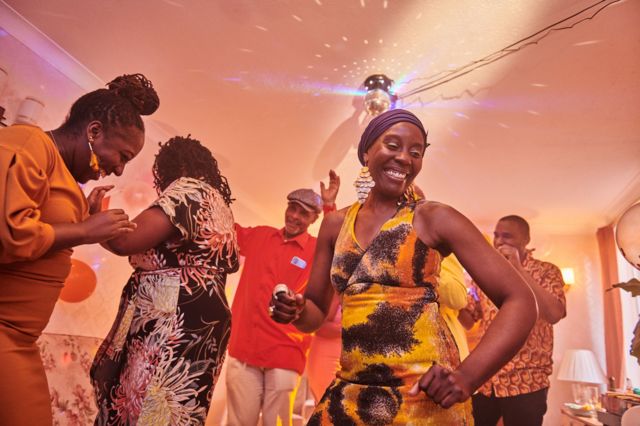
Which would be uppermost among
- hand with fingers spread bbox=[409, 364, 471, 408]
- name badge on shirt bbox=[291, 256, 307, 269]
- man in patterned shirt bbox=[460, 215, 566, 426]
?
name badge on shirt bbox=[291, 256, 307, 269]

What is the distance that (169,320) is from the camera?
1503 millimetres

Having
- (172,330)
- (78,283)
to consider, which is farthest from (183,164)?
(78,283)

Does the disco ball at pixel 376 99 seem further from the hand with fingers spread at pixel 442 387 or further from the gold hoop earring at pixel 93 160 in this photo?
the hand with fingers spread at pixel 442 387

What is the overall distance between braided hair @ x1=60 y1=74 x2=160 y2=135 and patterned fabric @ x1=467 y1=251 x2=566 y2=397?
6.47 feet

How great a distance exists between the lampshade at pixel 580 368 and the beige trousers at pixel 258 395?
454cm

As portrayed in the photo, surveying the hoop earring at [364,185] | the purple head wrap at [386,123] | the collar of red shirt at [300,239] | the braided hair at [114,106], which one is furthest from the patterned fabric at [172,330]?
the collar of red shirt at [300,239]

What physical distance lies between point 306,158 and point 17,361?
4.23 meters

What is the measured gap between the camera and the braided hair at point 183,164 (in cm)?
190

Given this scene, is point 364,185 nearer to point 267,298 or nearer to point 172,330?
point 172,330

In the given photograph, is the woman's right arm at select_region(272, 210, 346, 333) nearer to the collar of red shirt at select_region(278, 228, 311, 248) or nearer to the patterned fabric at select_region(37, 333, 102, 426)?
the collar of red shirt at select_region(278, 228, 311, 248)

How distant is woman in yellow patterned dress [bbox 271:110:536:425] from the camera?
3.03ft

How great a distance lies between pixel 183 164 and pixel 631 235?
2.12 metres

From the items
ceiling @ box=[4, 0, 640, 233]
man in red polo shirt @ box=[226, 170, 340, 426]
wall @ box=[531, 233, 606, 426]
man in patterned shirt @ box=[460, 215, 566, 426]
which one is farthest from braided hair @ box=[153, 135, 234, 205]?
wall @ box=[531, 233, 606, 426]

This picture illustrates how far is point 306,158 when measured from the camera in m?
5.25
